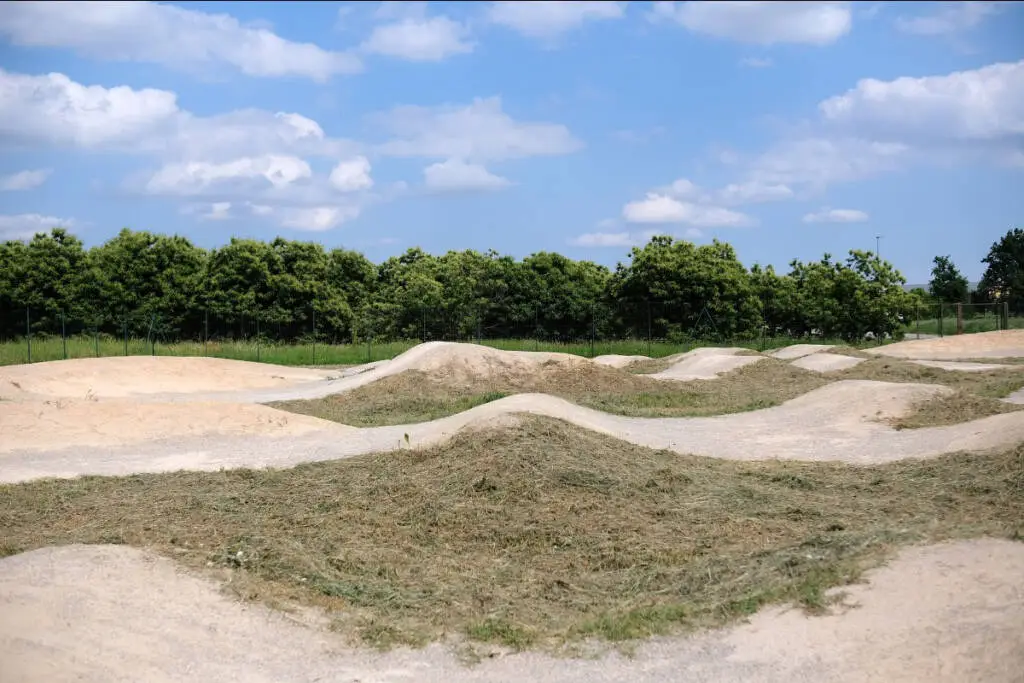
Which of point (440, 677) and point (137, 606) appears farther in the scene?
point (137, 606)

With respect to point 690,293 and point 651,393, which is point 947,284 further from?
point 651,393

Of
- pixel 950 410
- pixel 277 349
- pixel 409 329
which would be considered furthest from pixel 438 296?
pixel 950 410

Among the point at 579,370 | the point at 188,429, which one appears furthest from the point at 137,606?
the point at 579,370

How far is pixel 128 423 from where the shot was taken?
14164 mm

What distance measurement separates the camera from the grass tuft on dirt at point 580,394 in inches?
649

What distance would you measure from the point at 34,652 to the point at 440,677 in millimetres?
2137

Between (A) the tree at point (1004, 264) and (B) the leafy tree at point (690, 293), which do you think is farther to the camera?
(A) the tree at point (1004, 264)

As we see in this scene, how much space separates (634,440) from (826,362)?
39.7 feet

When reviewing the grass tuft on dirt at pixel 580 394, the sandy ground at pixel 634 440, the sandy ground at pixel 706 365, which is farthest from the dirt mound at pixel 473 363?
the sandy ground at pixel 634 440

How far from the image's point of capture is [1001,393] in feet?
57.4

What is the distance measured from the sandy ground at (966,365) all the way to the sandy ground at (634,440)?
25.4 feet

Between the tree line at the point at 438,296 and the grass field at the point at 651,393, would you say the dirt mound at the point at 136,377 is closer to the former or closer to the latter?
the grass field at the point at 651,393

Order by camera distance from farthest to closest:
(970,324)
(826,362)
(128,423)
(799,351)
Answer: (970,324) → (799,351) → (826,362) → (128,423)

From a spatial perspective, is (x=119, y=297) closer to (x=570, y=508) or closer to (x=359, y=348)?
(x=359, y=348)
